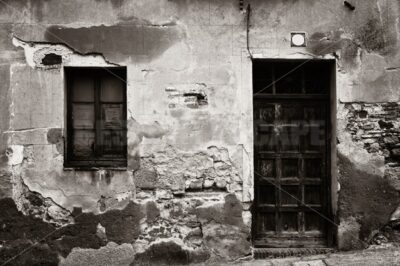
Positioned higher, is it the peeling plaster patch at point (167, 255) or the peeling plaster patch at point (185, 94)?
the peeling plaster patch at point (185, 94)

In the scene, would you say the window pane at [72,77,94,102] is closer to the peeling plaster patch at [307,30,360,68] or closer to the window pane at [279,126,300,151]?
the window pane at [279,126,300,151]

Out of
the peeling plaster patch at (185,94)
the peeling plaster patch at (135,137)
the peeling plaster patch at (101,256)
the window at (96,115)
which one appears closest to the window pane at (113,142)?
the window at (96,115)

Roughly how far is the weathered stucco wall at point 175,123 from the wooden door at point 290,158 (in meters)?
0.32

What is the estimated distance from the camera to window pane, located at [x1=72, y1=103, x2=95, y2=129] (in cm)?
650

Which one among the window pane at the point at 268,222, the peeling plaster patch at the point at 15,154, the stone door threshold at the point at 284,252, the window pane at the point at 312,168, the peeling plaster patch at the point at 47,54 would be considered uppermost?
the peeling plaster patch at the point at 47,54

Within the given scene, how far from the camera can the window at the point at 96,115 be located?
6484 millimetres

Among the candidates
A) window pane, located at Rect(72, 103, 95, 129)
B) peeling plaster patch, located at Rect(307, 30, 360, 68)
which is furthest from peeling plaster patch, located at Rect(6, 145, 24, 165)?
peeling plaster patch, located at Rect(307, 30, 360, 68)

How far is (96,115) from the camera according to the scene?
21.3 ft

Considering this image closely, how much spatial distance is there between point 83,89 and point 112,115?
512mm

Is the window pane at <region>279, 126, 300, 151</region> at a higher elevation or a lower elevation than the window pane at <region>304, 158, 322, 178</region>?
higher

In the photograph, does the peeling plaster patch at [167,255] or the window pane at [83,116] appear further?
the window pane at [83,116]

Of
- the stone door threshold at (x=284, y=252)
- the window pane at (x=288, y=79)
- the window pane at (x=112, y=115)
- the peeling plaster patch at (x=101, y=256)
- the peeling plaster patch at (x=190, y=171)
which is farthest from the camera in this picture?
the window pane at (x=288, y=79)

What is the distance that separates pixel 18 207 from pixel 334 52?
4472 mm

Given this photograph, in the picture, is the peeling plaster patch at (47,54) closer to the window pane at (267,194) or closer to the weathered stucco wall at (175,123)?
the weathered stucco wall at (175,123)
